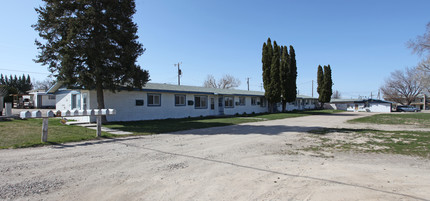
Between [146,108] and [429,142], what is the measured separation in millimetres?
16810

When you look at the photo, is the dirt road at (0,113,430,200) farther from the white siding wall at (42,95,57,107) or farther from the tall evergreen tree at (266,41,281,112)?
the white siding wall at (42,95,57,107)

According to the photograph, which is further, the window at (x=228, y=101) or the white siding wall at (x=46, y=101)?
the white siding wall at (x=46, y=101)

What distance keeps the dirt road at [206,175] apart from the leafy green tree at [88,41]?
6873mm

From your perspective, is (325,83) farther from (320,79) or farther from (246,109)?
(246,109)

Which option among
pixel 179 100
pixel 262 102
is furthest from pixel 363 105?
pixel 179 100

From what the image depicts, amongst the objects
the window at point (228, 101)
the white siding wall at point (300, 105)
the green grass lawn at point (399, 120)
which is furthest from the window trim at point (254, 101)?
the green grass lawn at point (399, 120)

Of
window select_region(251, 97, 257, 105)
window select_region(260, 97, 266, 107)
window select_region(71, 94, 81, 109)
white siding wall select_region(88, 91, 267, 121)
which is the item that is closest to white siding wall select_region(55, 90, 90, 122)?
window select_region(71, 94, 81, 109)

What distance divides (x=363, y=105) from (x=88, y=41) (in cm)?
5544

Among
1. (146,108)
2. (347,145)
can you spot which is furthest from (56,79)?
(347,145)

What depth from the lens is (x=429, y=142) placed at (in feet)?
28.9

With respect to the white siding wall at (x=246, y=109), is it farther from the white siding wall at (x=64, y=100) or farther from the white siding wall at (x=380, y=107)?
the white siding wall at (x=380, y=107)

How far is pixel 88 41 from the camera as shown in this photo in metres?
12.8

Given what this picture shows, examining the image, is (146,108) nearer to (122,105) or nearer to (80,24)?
(122,105)

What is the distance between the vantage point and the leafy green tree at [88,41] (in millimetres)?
12844
